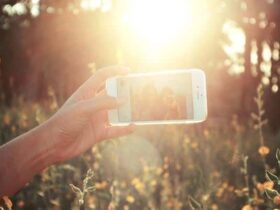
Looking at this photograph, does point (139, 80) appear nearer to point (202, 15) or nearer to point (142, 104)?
point (142, 104)

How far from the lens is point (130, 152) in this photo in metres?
5.66

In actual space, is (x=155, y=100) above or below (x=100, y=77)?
below

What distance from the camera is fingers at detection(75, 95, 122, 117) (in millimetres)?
2547

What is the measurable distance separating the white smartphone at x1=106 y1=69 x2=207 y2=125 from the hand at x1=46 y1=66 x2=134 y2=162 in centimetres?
6

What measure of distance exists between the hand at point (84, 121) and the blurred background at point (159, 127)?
0.31 m

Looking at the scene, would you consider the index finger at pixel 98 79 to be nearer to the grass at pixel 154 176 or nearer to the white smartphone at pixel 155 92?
the white smartphone at pixel 155 92

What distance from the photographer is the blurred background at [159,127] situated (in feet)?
14.0

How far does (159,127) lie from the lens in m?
6.46

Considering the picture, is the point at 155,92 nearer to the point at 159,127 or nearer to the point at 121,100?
the point at 121,100

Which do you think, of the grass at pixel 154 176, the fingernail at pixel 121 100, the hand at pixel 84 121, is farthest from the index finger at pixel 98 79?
the grass at pixel 154 176

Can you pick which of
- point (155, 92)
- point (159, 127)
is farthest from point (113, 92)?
point (159, 127)

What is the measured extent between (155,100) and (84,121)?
47 centimetres

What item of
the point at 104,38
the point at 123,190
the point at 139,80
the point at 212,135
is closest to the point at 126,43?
the point at 104,38

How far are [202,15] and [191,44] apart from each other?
6.45 ft
